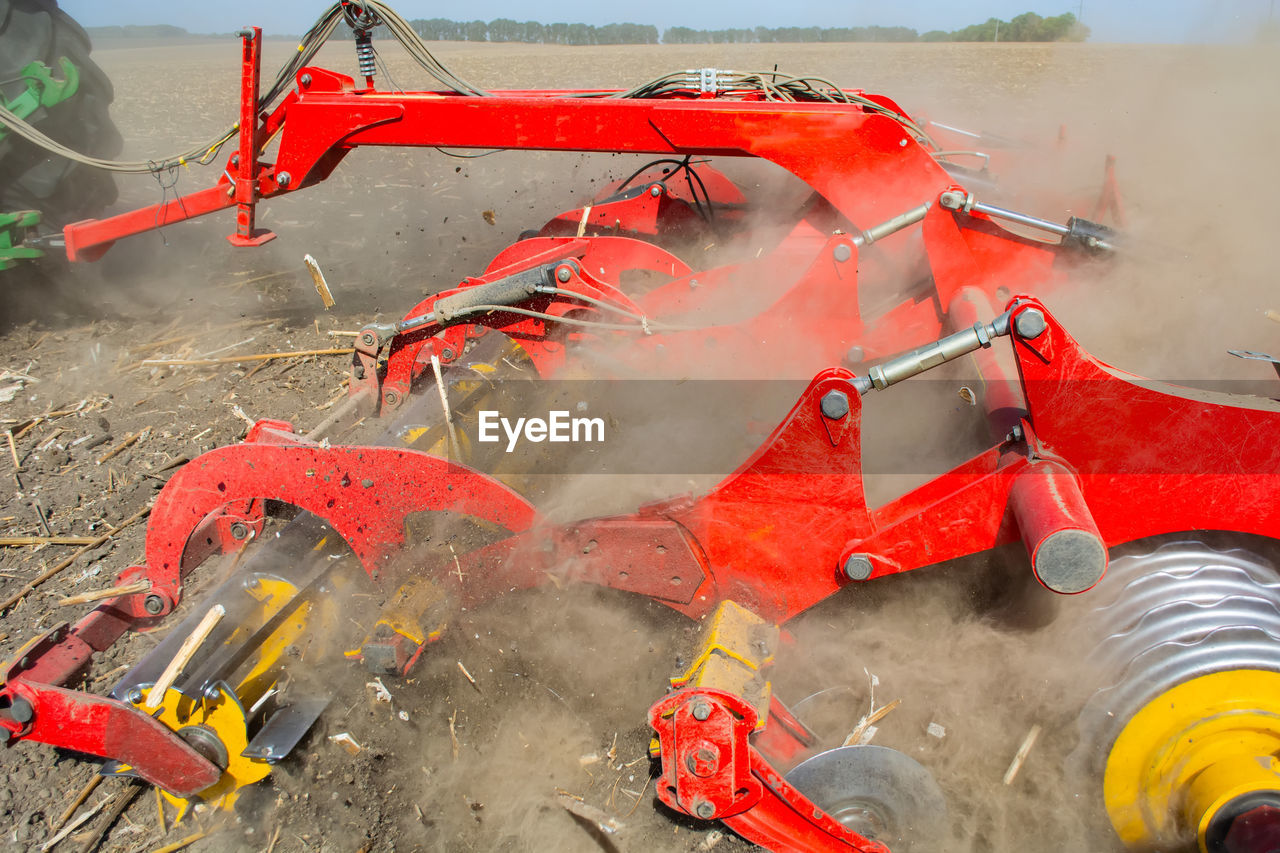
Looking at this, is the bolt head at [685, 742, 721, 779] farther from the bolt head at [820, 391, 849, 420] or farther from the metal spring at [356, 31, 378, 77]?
the metal spring at [356, 31, 378, 77]

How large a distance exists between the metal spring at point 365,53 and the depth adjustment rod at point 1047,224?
10.5 feet

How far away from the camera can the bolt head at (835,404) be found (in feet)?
7.75

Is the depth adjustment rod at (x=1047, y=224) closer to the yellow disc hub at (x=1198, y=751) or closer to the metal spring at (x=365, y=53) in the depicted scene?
the yellow disc hub at (x=1198, y=751)

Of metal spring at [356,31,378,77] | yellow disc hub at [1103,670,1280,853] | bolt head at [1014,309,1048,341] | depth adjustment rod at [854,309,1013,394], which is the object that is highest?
metal spring at [356,31,378,77]

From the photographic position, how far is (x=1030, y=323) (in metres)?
2.19

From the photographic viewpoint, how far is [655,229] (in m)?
6.18

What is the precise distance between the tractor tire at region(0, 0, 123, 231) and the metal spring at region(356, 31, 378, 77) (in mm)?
3935

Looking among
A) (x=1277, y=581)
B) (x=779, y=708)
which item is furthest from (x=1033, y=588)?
(x=779, y=708)

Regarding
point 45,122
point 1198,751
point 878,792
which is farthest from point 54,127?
point 1198,751

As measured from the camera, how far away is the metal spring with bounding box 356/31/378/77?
434 cm

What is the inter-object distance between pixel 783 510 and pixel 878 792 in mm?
955

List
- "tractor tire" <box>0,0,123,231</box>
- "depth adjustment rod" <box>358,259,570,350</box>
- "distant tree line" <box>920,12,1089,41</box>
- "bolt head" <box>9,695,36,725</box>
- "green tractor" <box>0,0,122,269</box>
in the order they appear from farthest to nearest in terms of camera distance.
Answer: "distant tree line" <box>920,12,1089,41</box>, "tractor tire" <box>0,0,123,231</box>, "green tractor" <box>0,0,122,269</box>, "depth adjustment rod" <box>358,259,570,350</box>, "bolt head" <box>9,695,36,725</box>

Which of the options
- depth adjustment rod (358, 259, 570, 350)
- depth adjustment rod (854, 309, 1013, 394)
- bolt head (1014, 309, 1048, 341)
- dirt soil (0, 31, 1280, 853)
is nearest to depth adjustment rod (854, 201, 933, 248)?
dirt soil (0, 31, 1280, 853)

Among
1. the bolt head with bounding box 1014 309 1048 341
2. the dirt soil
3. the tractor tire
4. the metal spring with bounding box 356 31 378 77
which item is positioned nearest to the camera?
the bolt head with bounding box 1014 309 1048 341
